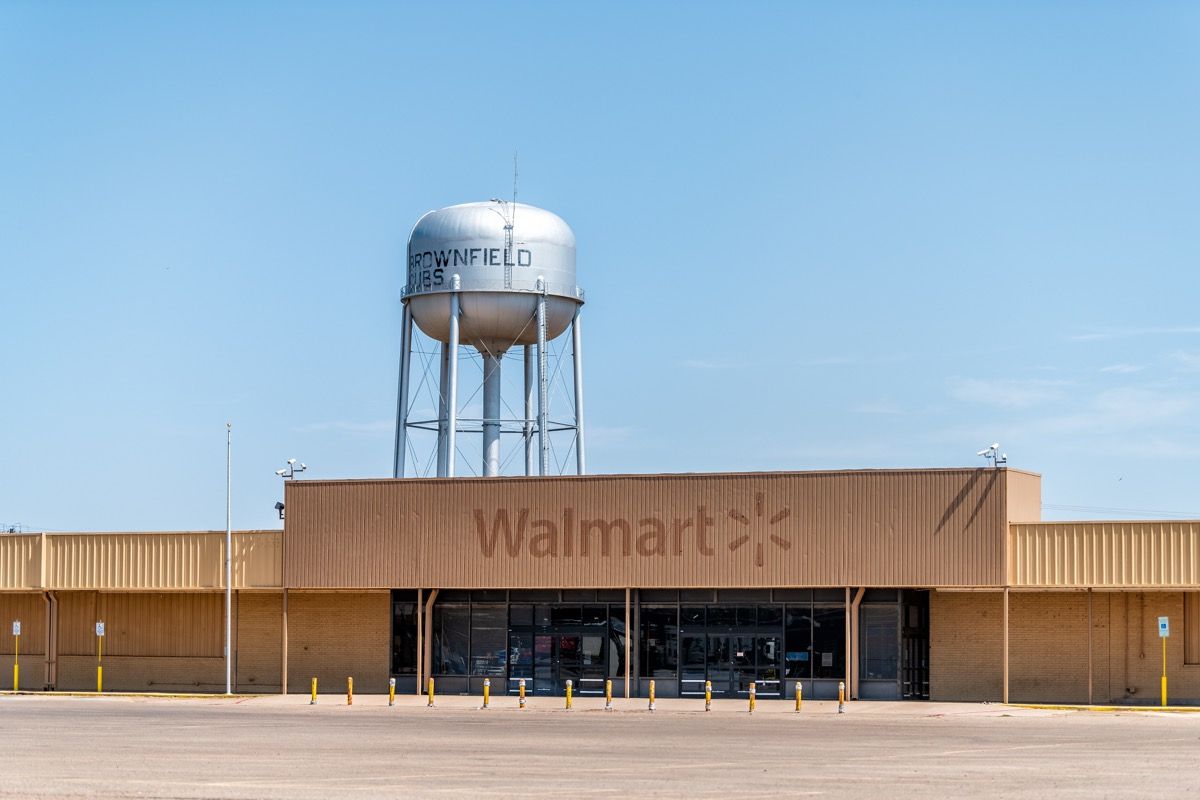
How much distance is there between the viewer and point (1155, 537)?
152 feet

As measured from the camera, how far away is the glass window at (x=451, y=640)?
53.8 meters

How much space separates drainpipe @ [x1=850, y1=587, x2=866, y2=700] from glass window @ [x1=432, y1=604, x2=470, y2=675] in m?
11.0

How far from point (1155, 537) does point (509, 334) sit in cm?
2187

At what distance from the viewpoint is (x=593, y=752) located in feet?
101

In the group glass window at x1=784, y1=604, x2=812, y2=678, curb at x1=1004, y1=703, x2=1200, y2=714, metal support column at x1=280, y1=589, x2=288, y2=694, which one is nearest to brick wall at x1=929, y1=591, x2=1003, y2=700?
curb at x1=1004, y1=703, x2=1200, y2=714

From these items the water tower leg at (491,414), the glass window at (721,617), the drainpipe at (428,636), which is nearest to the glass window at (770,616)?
the glass window at (721,617)

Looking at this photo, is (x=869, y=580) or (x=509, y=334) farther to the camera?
(x=509, y=334)

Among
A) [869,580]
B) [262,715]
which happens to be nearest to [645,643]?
[869,580]

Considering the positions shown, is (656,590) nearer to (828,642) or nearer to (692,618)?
(692,618)

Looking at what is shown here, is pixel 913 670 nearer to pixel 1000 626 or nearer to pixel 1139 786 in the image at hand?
pixel 1000 626

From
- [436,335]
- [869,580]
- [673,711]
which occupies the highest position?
[436,335]

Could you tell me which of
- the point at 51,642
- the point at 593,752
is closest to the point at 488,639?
the point at 51,642

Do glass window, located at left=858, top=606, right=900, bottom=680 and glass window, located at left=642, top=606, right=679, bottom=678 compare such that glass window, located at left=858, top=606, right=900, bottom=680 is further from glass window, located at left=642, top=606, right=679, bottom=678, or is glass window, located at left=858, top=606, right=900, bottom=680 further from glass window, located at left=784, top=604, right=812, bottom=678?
glass window, located at left=642, top=606, right=679, bottom=678

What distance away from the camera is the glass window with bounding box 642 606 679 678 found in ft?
170
